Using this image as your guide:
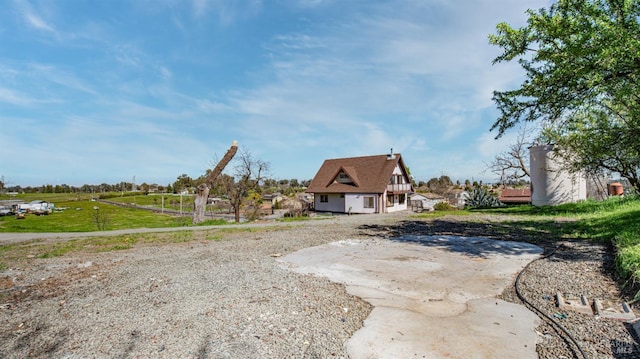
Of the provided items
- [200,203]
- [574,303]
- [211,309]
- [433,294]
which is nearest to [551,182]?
[574,303]

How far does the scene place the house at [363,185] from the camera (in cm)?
3216

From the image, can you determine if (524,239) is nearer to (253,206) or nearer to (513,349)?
(513,349)

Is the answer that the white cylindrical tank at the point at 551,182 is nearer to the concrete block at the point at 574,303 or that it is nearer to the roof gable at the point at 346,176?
the roof gable at the point at 346,176

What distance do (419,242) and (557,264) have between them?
11.5 ft

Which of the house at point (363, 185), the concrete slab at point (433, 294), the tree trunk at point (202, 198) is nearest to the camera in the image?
the concrete slab at point (433, 294)

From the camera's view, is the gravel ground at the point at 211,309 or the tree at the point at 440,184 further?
the tree at the point at 440,184

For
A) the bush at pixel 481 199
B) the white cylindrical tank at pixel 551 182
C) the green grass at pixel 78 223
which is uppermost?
the white cylindrical tank at pixel 551 182

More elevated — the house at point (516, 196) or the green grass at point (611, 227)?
the house at point (516, 196)

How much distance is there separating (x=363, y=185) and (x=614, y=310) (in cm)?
Result: 2916

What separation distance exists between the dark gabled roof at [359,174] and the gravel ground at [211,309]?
82.1 ft

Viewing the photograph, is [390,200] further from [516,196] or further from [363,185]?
[516,196]

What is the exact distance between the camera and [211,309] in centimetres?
419

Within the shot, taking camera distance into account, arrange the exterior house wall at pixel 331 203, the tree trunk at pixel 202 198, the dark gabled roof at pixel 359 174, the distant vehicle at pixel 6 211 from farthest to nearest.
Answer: the exterior house wall at pixel 331 203, the dark gabled roof at pixel 359 174, the distant vehicle at pixel 6 211, the tree trunk at pixel 202 198

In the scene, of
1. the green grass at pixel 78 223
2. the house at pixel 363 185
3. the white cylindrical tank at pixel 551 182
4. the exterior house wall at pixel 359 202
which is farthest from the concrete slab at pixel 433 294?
the house at pixel 363 185
